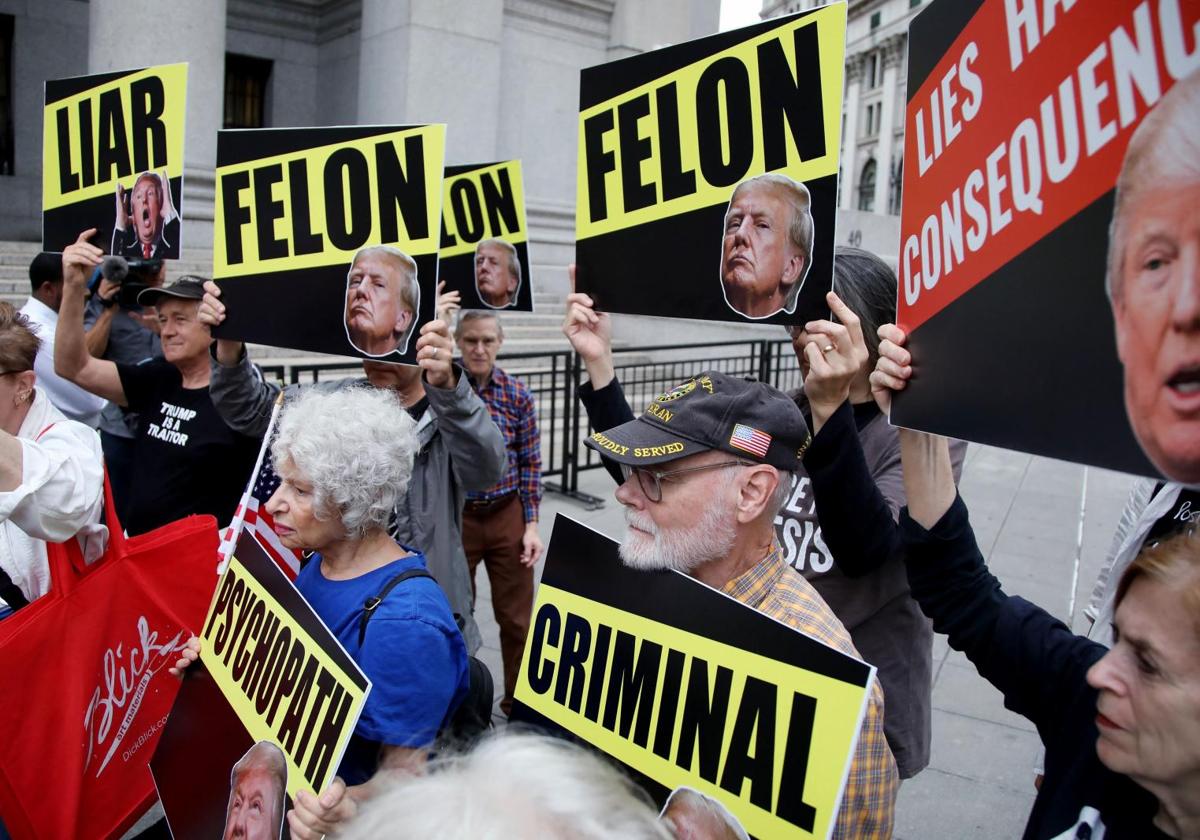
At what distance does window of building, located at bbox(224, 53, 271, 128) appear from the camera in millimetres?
16125

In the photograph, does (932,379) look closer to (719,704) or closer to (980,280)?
(980,280)

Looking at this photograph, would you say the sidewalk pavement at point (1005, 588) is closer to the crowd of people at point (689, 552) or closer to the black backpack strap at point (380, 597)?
the crowd of people at point (689, 552)

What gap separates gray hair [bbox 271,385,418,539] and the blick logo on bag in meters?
0.87

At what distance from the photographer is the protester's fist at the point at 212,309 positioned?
3.36 metres

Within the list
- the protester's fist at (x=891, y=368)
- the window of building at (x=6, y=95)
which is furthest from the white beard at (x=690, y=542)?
the window of building at (x=6, y=95)

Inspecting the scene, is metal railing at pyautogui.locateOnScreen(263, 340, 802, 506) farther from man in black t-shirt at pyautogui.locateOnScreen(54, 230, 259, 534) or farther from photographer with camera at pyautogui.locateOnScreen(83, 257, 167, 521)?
man in black t-shirt at pyautogui.locateOnScreen(54, 230, 259, 534)

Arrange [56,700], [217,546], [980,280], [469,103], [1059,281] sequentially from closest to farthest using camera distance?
[1059,281] → [980,280] → [56,700] → [217,546] → [469,103]

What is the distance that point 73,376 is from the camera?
4000 millimetres

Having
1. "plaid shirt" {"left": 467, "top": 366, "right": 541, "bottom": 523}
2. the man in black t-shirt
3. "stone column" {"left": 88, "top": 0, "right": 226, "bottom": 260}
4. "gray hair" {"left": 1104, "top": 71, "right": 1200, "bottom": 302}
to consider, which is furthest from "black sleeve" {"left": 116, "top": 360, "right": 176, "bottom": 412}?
"stone column" {"left": 88, "top": 0, "right": 226, "bottom": 260}

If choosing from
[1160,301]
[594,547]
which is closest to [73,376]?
[594,547]

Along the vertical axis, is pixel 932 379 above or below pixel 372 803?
above

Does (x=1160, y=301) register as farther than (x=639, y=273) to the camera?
No

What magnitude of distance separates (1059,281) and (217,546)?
268 cm

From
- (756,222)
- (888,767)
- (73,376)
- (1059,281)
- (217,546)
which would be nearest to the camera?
(1059,281)
